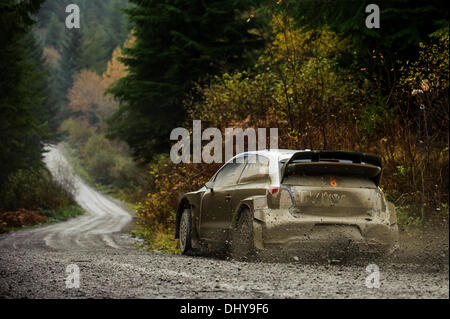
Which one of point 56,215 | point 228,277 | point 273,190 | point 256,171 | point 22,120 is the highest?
point 22,120

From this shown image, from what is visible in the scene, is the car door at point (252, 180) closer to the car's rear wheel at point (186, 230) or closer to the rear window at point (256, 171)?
the rear window at point (256, 171)

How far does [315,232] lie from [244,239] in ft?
3.84

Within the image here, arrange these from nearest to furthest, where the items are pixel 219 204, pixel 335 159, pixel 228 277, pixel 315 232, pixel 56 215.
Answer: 1. pixel 228 277
2. pixel 315 232
3. pixel 335 159
4. pixel 219 204
5. pixel 56 215

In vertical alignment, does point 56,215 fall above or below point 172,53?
below

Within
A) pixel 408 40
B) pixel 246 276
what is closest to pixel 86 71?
pixel 408 40

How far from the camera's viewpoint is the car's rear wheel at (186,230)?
399 inches

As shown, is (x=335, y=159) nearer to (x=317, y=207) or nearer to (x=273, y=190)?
(x=317, y=207)

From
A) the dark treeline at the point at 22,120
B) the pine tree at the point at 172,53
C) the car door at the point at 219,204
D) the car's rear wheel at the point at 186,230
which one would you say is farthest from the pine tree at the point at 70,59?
the car door at the point at 219,204

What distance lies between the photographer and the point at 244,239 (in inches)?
312

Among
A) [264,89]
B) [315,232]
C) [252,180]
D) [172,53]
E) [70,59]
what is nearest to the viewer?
[315,232]

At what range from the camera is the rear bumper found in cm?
718

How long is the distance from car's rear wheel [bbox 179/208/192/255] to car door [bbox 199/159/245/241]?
528 mm

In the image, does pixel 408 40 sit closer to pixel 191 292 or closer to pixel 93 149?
pixel 191 292

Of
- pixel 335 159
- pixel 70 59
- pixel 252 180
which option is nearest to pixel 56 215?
pixel 252 180
